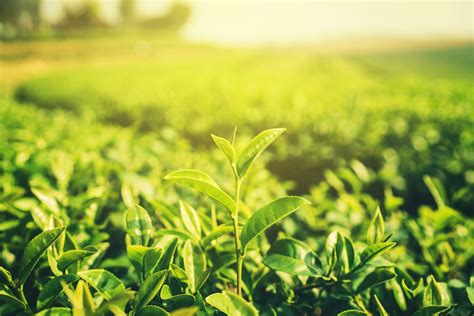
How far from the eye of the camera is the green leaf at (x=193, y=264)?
1.01 metres

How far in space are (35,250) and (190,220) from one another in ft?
1.43

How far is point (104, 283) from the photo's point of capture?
936 millimetres

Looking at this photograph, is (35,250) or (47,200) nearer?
(35,250)

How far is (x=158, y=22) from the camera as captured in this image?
258ft

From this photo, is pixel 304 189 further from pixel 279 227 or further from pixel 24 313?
pixel 24 313

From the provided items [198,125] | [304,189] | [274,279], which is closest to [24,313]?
[274,279]

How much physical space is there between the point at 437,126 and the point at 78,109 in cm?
785

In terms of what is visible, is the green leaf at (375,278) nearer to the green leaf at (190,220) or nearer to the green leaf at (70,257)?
the green leaf at (190,220)

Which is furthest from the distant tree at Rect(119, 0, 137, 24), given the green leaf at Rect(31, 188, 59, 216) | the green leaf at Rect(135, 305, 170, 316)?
the green leaf at Rect(135, 305, 170, 316)

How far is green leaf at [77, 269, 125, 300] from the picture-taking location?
2.97ft

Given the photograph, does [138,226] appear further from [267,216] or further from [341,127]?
[341,127]

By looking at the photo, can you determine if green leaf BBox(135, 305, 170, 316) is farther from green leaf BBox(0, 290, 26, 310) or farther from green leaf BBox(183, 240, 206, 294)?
green leaf BBox(0, 290, 26, 310)

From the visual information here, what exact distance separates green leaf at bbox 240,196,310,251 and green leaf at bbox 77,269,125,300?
335 mm

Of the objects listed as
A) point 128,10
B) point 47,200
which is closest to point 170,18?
point 128,10
